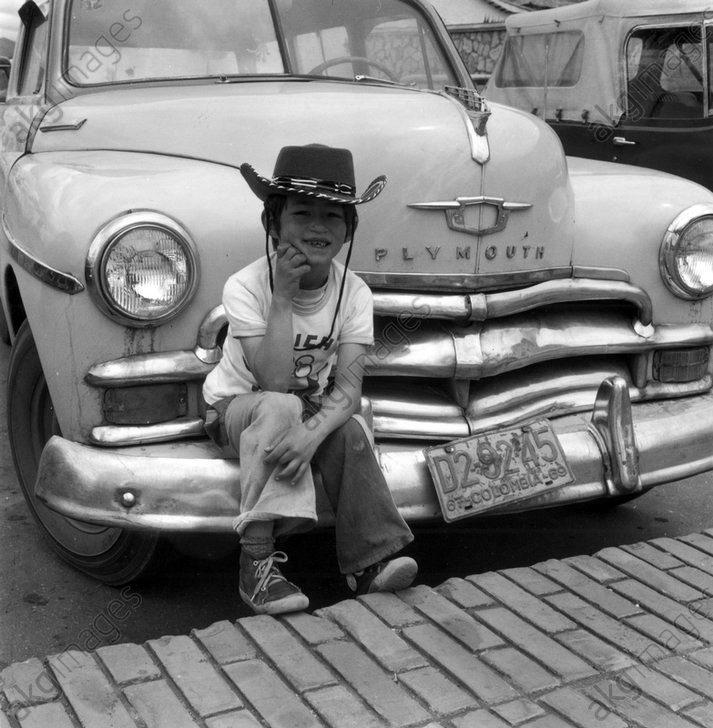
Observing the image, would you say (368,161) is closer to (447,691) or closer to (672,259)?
(672,259)

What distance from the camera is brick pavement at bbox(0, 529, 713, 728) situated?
1.91m

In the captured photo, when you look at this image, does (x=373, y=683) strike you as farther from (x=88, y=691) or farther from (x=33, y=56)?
(x=33, y=56)

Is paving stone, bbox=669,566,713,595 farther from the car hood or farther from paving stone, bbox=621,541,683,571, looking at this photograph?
the car hood

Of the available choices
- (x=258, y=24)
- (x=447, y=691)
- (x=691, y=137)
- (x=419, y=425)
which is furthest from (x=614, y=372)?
(x=691, y=137)

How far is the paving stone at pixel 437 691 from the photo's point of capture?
1950mm

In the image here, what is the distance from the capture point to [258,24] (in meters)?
3.28

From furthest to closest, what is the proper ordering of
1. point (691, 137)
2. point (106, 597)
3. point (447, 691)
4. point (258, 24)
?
point (691, 137) → point (258, 24) → point (106, 597) → point (447, 691)

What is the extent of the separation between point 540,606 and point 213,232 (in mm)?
1165

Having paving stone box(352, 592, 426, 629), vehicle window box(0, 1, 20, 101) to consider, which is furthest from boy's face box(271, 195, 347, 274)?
vehicle window box(0, 1, 20, 101)

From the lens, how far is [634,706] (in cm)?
199

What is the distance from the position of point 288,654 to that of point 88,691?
40cm

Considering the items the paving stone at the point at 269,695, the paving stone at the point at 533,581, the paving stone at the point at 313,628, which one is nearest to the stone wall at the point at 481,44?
the paving stone at the point at 533,581

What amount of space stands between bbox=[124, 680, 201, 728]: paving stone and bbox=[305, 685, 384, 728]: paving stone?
0.76 ft

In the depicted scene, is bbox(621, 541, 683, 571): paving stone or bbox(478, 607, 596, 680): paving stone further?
bbox(621, 541, 683, 571): paving stone
